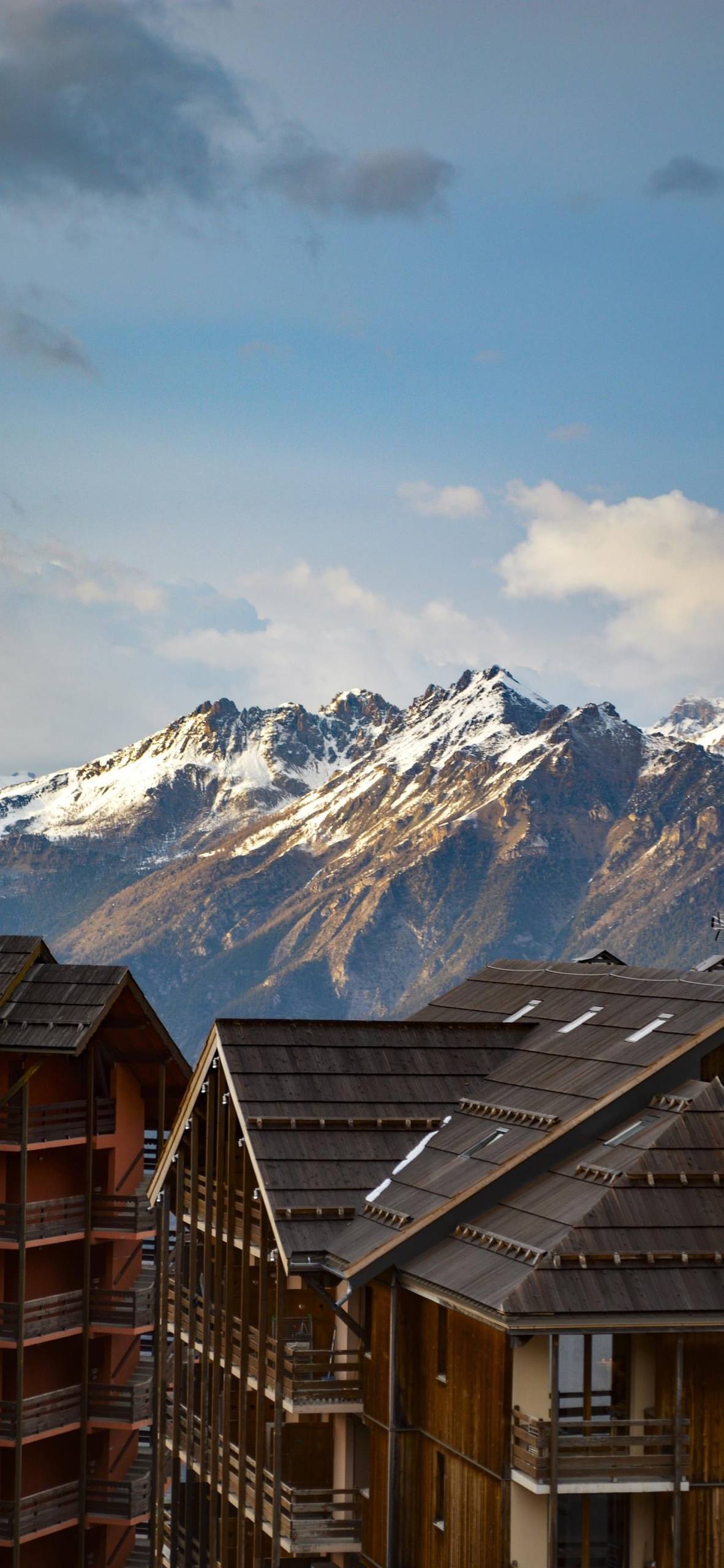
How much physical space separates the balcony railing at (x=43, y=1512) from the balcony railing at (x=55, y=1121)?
9.79m

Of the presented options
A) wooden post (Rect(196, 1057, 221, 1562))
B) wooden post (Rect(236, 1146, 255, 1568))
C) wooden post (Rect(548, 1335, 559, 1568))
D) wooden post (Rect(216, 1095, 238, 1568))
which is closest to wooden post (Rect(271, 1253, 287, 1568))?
wooden post (Rect(236, 1146, 255, 1568))

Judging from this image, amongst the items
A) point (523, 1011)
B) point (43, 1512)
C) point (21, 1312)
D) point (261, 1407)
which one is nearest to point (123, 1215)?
point (21, 1312)

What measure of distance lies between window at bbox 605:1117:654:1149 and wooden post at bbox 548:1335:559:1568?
474cm

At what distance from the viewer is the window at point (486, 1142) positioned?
119 feet

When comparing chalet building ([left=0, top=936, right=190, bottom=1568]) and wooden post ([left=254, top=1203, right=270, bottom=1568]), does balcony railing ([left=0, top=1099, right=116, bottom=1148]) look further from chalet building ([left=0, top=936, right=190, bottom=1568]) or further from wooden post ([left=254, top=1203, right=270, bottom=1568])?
wooden post ([left=254, top=1203, right=270, bottom=1568])

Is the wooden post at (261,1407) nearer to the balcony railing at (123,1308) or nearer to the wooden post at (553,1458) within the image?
the wooden post at (553,1458)

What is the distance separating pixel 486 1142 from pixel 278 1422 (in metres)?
7.10

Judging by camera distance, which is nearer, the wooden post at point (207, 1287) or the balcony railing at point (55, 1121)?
the wooden post at point (207, 1287)

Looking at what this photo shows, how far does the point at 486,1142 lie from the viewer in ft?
120

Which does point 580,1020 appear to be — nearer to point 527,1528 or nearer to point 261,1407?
point 261,1407

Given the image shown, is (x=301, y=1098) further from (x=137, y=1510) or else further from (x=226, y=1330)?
(x=137, y=1510)

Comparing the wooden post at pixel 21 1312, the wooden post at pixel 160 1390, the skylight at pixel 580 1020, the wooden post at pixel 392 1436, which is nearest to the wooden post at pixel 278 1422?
the wooden post at pixel 392 1436

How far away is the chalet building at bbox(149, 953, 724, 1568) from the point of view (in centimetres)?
3094

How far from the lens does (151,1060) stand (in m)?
52.4
